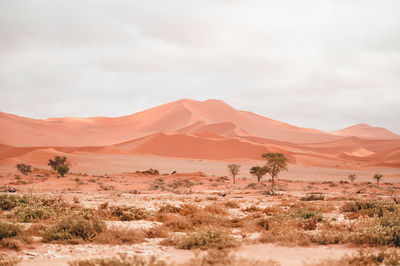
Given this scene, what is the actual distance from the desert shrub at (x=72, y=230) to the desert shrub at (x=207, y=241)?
2.26m

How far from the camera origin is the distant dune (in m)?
87.1

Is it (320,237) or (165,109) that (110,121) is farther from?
(320,237)

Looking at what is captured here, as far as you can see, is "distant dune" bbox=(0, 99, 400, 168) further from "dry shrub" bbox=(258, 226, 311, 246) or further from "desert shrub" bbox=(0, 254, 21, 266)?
"dry shrub" bbox=(258, 226, 311, 246)

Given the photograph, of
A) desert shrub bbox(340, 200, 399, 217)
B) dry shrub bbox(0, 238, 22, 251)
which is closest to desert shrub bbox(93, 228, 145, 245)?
dry shrub bbox(0, 238, 22, 251)

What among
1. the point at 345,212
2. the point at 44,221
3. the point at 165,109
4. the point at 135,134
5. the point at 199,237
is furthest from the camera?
the point at 165,109

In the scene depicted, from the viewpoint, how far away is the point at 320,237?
8.03 m

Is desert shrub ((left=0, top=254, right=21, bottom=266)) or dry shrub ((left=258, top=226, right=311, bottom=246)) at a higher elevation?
dry shrub ((left=258, top=226, right=311, bottom=246))

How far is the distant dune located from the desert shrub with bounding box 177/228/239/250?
6389cm

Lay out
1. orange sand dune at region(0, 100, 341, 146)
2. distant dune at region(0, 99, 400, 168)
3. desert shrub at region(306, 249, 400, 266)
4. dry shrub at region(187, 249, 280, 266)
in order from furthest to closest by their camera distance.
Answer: orange sand dune at region(0, 100, 341, 146) → distant dune at region(0, 99, 400, 168) → desert shrub at region(306, 249, 400, 266) → dry shrub at region(187, 249, 280, 266)

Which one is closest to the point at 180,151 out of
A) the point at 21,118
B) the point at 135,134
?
the point at 135,134

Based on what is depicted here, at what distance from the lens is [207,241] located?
7270 millimetres

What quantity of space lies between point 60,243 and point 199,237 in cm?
313

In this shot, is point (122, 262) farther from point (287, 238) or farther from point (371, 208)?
point (371, 208)

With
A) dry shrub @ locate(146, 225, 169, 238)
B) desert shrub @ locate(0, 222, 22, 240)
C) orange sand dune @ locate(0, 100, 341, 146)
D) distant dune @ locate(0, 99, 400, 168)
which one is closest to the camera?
desert shrub @ locate(0, 222, 22, 240)
